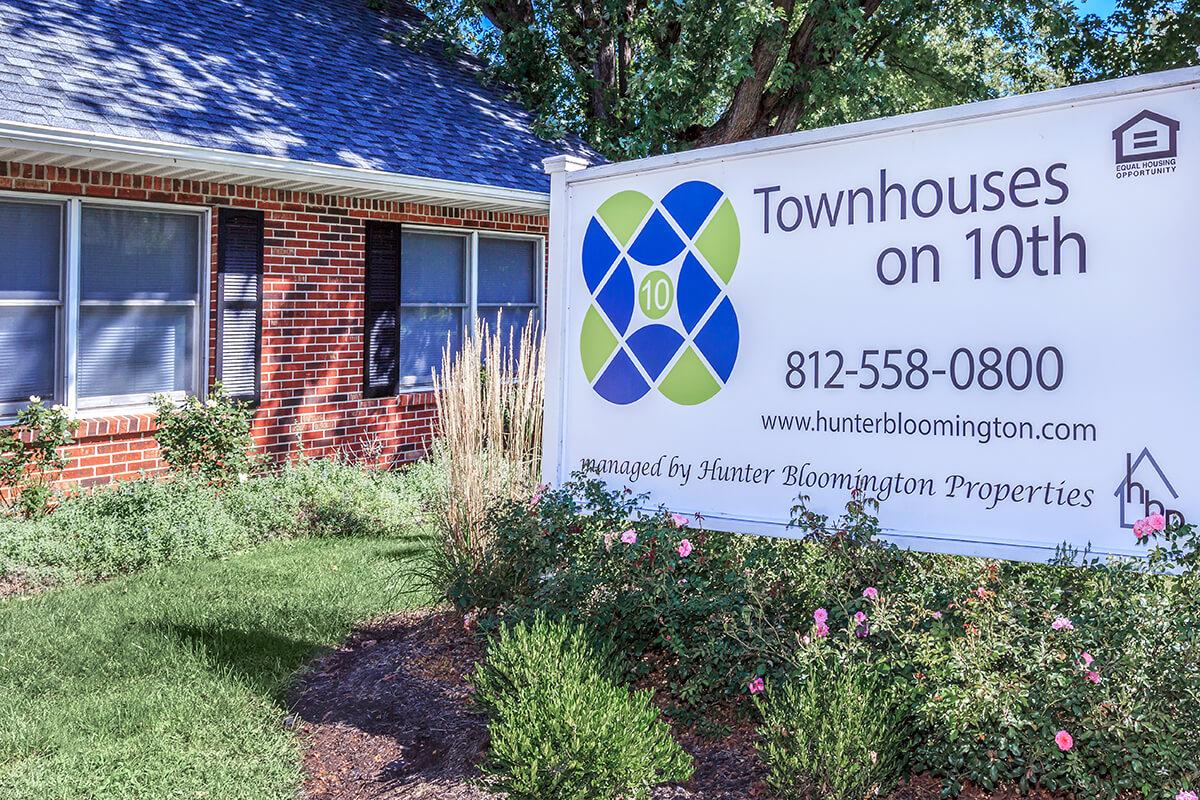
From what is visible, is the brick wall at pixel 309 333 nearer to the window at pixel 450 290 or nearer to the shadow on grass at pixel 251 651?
the window at pixel 450 290

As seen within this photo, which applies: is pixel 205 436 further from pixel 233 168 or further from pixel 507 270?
pixel 507 270

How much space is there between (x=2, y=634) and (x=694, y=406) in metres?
3.50

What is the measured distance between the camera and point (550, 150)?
11.7 m

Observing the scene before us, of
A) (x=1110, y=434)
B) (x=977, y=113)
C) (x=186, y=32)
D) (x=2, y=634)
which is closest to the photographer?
(x=1110, y=434)

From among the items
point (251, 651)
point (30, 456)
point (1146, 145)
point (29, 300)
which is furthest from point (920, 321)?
point (29, 300)

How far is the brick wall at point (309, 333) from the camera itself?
26.1 ft

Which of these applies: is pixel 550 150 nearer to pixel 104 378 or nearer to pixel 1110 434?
pixel 104 378

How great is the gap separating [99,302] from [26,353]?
0.60m

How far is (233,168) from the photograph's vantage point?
767cm

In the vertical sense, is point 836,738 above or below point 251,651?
above

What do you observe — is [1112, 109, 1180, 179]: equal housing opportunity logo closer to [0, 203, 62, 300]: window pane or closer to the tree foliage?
[0, 203, 62, 300]: window pane

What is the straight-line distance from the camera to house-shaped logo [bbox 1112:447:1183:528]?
10.8 ft

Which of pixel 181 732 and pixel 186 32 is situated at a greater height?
pixel 186 32

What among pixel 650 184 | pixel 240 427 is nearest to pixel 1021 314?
pixel 650 184
